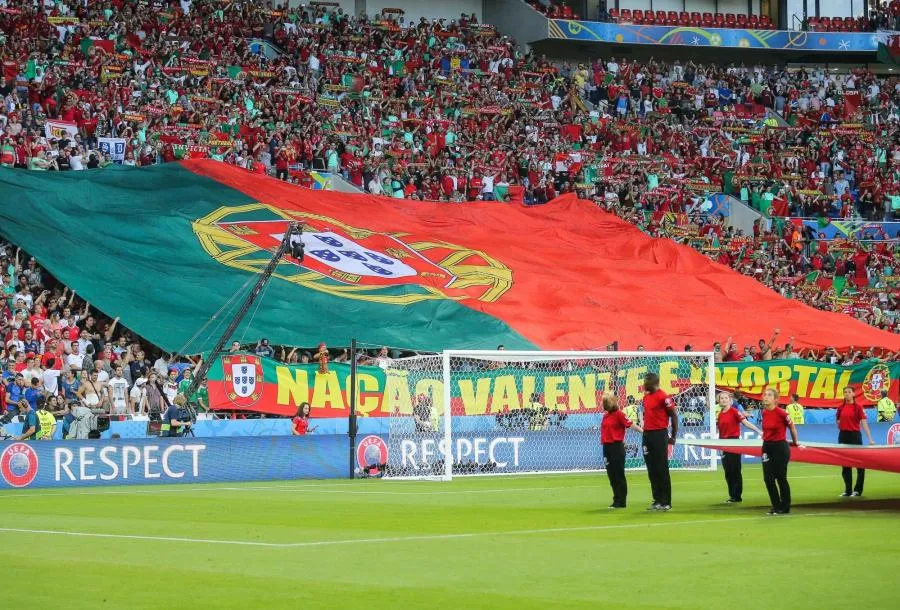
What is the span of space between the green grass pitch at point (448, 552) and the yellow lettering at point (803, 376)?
14496mm

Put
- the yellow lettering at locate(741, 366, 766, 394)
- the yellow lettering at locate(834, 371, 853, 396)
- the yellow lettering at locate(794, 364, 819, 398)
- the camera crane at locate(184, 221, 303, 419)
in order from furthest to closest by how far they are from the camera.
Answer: the yellow lettering at locate(834, 371, 853, 396), the yellow lettering at locate(794, 364, 819, 398), the yellow lettering at locate(741, 366, 766, 394), the camera crane at locate(184, 221, 303, 419)

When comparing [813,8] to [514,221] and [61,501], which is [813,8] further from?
[61,501]

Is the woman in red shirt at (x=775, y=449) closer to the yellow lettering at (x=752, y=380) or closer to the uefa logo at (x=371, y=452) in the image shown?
the uefa logo at (x=371, y=452)

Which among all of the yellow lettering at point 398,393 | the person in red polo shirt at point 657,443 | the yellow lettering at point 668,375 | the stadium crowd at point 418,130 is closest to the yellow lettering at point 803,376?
the stadium crowd at point 418,130

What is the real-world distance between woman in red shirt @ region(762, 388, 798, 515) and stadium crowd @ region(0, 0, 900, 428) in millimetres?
15020

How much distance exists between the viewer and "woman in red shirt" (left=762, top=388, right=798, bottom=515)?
1709 cm

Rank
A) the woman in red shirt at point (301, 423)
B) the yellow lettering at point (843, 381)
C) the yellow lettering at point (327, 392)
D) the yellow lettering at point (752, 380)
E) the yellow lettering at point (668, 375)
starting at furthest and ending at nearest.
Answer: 1. the yellow lettering at point (843, 381)
2. the yellow lettering at point (752, 380)
3. the yellow lettering at point (668, 375)
4. the yellow lettering at point (327, 392)
5. the woman in red shirt at point (301, 423)

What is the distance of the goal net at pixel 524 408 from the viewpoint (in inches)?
1085

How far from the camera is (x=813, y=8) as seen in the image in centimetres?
7006

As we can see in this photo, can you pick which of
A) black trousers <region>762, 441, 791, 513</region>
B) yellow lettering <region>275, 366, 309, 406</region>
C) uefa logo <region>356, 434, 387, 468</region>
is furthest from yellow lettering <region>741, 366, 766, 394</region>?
black trousers <region>762, 441, 791, 513</region>

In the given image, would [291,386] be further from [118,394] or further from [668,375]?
[668,375]

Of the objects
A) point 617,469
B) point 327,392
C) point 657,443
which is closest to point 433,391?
point 327,392

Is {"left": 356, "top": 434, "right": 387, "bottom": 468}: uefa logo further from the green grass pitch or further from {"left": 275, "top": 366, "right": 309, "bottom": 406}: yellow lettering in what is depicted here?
the green grass pitch

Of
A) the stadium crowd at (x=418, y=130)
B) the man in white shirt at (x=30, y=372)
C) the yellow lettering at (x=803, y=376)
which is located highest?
the stadium crowd at (x=418, y=130)
